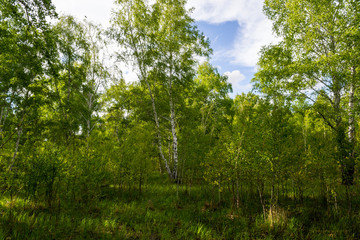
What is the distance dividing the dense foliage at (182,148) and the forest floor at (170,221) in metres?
0.05

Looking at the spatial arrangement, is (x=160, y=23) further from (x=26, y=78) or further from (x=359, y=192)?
(x=359, y=192)

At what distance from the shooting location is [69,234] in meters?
4.89

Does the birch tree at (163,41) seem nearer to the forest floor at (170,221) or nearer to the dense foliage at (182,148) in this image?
the dense foliage at (182,148)

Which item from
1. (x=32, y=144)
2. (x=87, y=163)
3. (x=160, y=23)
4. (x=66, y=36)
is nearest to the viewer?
(x=32, y=144)

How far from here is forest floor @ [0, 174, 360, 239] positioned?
5012 mm

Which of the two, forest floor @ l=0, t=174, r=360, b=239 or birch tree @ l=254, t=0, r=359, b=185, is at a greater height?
birch tree @ l=254, t=0, r=359, b=185

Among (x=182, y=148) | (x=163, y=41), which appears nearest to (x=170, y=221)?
(x=182, y=148)

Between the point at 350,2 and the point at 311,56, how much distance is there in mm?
2934

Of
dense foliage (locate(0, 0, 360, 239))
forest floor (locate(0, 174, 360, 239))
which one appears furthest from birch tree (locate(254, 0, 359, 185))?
forest floor (locate(0, 174, 360, 239))

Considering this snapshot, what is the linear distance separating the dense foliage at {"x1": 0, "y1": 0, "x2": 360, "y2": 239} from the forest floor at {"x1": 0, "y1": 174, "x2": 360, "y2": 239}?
0.05 metres

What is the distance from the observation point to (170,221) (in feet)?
22.3

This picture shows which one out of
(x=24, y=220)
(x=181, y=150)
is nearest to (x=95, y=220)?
(x=24, y=220)

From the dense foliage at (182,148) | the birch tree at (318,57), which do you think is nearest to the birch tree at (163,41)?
the dense foliage at (182,148)

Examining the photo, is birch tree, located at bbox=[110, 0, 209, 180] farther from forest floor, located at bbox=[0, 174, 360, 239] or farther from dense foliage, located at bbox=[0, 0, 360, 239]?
forest floor, located at bbox=[0, 174, 360, 239]
